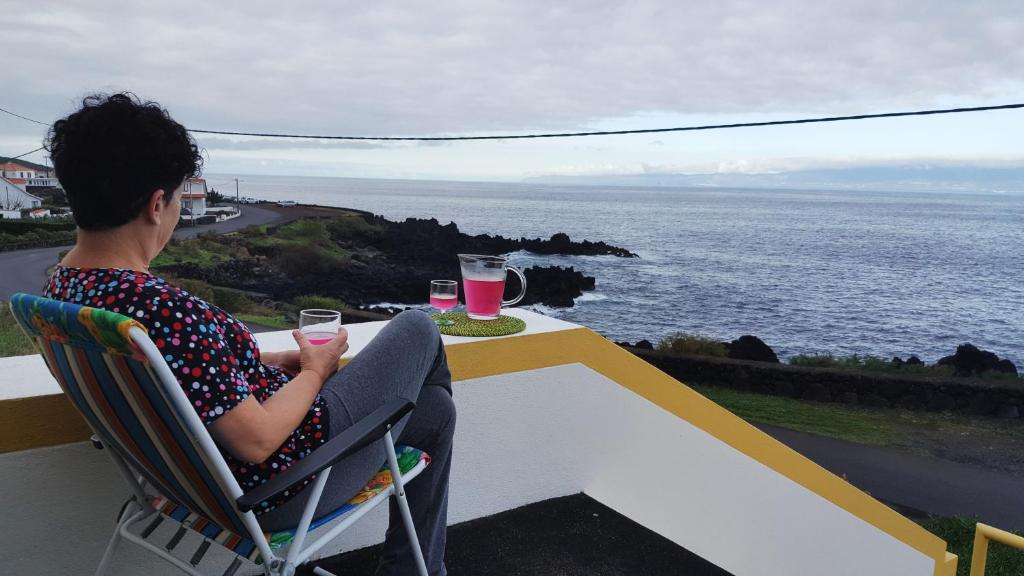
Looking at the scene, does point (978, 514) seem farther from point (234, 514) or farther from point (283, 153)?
point (283, 153)

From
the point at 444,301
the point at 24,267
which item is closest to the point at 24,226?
the point at 24,267

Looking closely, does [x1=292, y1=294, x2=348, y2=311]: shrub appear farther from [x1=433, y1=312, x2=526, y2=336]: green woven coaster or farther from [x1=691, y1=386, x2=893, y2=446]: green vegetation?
[x1=433, y1=312, x2=526, y2=336]: green woven coaster

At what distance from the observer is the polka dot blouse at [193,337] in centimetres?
103

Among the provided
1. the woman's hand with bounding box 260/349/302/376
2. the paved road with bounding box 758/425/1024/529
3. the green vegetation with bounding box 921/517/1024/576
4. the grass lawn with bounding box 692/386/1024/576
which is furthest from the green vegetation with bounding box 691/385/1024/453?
the woman's hand with bounding box 260/349/302/376

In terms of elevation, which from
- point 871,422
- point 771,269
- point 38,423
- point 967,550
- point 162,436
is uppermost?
point 162,436

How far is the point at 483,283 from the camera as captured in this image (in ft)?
6.97

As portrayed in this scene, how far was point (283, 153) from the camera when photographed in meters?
21.5

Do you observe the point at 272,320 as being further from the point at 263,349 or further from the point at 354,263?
the point at 263,349

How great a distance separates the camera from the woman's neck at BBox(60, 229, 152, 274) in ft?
3.65

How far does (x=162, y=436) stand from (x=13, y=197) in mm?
14904

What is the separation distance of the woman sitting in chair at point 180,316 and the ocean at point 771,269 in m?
25.7

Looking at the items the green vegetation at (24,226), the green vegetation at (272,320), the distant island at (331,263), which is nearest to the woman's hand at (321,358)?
the green vegetation at (24,226)

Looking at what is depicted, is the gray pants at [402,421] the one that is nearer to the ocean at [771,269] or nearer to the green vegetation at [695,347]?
the green vegetation at [695,347]

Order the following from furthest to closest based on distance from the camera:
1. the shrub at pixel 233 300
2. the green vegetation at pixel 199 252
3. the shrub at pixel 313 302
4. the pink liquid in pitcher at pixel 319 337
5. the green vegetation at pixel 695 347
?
the shrub at pixel 313 302 < the green vegetation at pixel 695 347 < the green vegetation at pixel 199 252 < the shrub at pixel 233 300 < the pink liquid in pitcher at pixel 319 337
